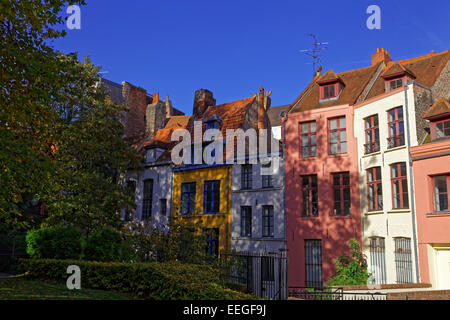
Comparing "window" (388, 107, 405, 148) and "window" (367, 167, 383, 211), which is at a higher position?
"window" (388, 107, 405, 148)

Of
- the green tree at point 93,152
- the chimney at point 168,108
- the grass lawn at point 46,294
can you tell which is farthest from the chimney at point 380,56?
the chimney at point 168,108

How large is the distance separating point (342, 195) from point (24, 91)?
723 inches

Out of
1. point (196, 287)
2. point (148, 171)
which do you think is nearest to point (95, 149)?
point (148, 171)

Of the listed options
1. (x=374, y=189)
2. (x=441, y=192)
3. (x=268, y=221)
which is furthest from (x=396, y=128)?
(x=268, y=221)

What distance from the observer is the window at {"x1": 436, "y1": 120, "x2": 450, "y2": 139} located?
832 inches

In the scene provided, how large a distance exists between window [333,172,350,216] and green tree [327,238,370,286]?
212 centimetres

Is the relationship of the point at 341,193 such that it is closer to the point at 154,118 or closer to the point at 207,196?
the point at 207,196

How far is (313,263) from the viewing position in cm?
2472

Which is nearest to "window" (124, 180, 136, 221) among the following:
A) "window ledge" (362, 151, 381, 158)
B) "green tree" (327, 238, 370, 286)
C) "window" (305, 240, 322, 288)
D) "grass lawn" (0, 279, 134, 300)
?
"window" (305, 240, 322, 288)

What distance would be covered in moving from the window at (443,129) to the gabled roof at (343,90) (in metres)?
5.53

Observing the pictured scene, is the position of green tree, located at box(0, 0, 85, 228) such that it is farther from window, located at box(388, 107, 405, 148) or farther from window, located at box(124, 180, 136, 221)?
window, located at box(124, 180, 136, 221)

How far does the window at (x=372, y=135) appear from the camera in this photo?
24000mm

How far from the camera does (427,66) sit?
25719mm

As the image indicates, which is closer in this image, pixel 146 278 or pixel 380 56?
pixel 146 278
